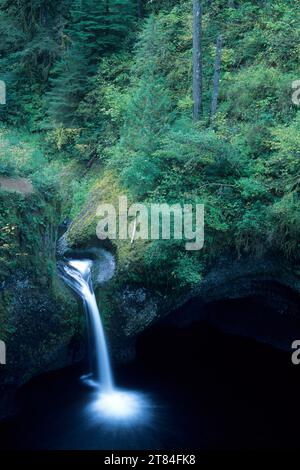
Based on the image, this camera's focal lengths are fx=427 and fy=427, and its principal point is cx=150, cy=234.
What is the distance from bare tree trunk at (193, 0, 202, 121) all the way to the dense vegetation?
0.36 m

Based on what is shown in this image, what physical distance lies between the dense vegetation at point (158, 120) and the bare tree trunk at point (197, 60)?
0.36 metres

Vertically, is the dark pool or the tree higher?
the tree

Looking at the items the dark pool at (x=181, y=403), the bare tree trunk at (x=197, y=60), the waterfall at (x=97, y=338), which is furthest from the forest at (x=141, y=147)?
the dark pool at (x=181, y=403)

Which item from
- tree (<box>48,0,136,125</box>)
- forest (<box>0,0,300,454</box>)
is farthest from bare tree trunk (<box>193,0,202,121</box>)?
tree (<box>48,0,136,125</box>)

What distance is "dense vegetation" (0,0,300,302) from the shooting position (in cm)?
1087

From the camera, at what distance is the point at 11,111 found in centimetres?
1880

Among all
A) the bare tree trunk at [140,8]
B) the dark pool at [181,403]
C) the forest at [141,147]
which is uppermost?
the bare tree trunk at [140,8]

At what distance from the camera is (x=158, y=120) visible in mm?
12539

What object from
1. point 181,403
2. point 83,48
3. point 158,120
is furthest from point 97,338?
point 83,48

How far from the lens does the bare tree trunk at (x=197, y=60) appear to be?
46.6ft

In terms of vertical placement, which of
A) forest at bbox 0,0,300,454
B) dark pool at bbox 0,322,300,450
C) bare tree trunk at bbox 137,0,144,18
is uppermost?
bare tree trunk at bbox 137,0,144,18

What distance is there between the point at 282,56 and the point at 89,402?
12.1 meters

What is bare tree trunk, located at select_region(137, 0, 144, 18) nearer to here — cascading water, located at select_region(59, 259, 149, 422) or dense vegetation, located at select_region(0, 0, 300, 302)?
dense vegetation, located at select_region(0, 0, 300, 302)

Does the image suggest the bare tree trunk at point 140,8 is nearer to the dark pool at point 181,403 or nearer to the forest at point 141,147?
the forest at point 141,147
